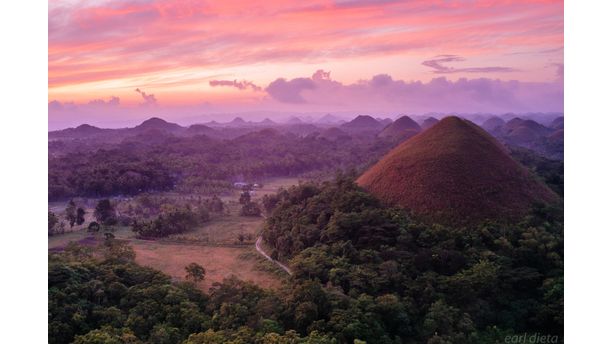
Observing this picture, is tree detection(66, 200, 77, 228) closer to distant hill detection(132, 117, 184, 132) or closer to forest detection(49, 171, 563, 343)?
forest detection(49, 171, 563, 343)

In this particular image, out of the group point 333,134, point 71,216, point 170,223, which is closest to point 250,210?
point 170,223

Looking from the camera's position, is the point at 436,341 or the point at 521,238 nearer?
the point at 436,341

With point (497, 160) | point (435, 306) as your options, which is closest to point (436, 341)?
point (435, 306)

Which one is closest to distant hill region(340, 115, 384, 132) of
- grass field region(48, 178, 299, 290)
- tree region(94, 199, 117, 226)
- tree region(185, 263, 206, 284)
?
grass field region(48, 178, 299, 290)

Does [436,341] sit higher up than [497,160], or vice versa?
[497,160]

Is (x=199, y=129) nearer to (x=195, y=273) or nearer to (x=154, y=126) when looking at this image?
(x=154, y=126)

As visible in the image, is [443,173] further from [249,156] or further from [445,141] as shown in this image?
[249,156]
